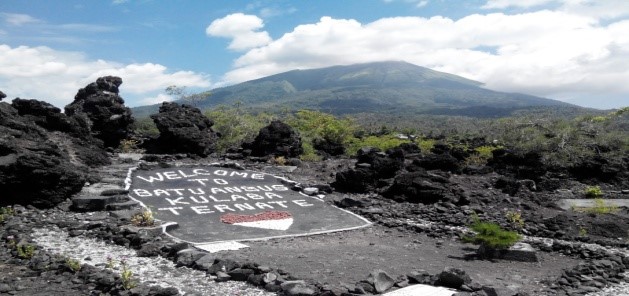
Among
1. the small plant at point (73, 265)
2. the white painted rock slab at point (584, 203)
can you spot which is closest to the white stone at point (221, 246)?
the small plant at point (73, 265)

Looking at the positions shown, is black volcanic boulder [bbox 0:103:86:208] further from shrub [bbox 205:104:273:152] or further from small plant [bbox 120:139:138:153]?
shrub [bbox 205:104:273:152]

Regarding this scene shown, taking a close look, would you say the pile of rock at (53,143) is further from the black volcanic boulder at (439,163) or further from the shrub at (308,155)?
the black volcanic boulder at (439,163)

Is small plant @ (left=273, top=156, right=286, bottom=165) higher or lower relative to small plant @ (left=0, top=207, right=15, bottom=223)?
higher

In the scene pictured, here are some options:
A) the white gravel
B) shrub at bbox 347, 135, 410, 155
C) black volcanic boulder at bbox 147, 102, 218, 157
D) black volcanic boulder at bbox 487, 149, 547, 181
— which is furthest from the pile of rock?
black volcanic boulder at bbox 487, 149, 547, 181

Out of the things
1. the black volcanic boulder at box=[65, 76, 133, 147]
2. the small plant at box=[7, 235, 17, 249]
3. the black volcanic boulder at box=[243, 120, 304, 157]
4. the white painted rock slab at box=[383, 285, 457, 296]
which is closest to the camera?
the white painted rock slab at box=[383, 285, 457, 296]

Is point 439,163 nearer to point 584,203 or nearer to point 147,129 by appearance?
point 584,203

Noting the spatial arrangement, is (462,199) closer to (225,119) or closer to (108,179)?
(108,179)

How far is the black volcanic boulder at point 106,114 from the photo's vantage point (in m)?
25.3

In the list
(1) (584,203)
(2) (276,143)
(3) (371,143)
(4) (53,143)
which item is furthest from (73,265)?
(3) (371,143)

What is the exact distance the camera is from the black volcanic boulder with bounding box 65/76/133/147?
25297 millimetres

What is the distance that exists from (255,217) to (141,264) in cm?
516

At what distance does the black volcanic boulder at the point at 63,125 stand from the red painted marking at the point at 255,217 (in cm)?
843

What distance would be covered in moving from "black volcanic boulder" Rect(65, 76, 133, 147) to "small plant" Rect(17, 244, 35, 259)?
16808 mm

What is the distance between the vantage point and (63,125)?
67.2 ft
